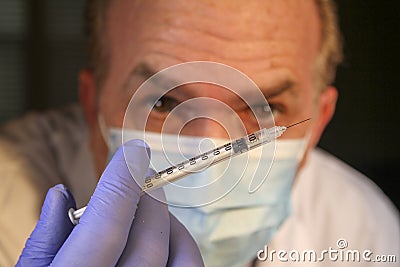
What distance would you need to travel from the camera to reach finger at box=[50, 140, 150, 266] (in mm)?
791

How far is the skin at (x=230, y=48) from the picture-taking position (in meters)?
0.99

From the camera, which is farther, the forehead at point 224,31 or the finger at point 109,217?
the forehead at point 224,31

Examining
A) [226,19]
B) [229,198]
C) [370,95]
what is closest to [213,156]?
[229,198]

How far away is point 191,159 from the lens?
2.95 feet

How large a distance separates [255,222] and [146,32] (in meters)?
0.36

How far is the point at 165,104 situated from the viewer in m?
1.01

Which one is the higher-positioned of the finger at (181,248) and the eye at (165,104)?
the eye at (165,104)

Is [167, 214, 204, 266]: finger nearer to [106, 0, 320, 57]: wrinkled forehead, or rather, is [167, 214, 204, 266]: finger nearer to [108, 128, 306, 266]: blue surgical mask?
[108, 128, 306, 266]: blue surgical mask

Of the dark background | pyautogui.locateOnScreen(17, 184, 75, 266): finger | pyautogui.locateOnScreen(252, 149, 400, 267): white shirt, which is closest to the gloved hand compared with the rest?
pyautogui.locateOnScreen(17, 184, 75, 266): finger

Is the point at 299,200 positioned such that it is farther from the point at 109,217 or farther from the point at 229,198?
the point at 109,217

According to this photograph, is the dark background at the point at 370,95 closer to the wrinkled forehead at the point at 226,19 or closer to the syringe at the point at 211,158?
the wrinkled forehead at the point at 226,19

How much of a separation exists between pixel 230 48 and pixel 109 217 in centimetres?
34

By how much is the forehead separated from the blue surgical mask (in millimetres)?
133

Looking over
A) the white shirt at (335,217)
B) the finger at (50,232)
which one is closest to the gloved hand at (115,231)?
the finger at (50,232)
